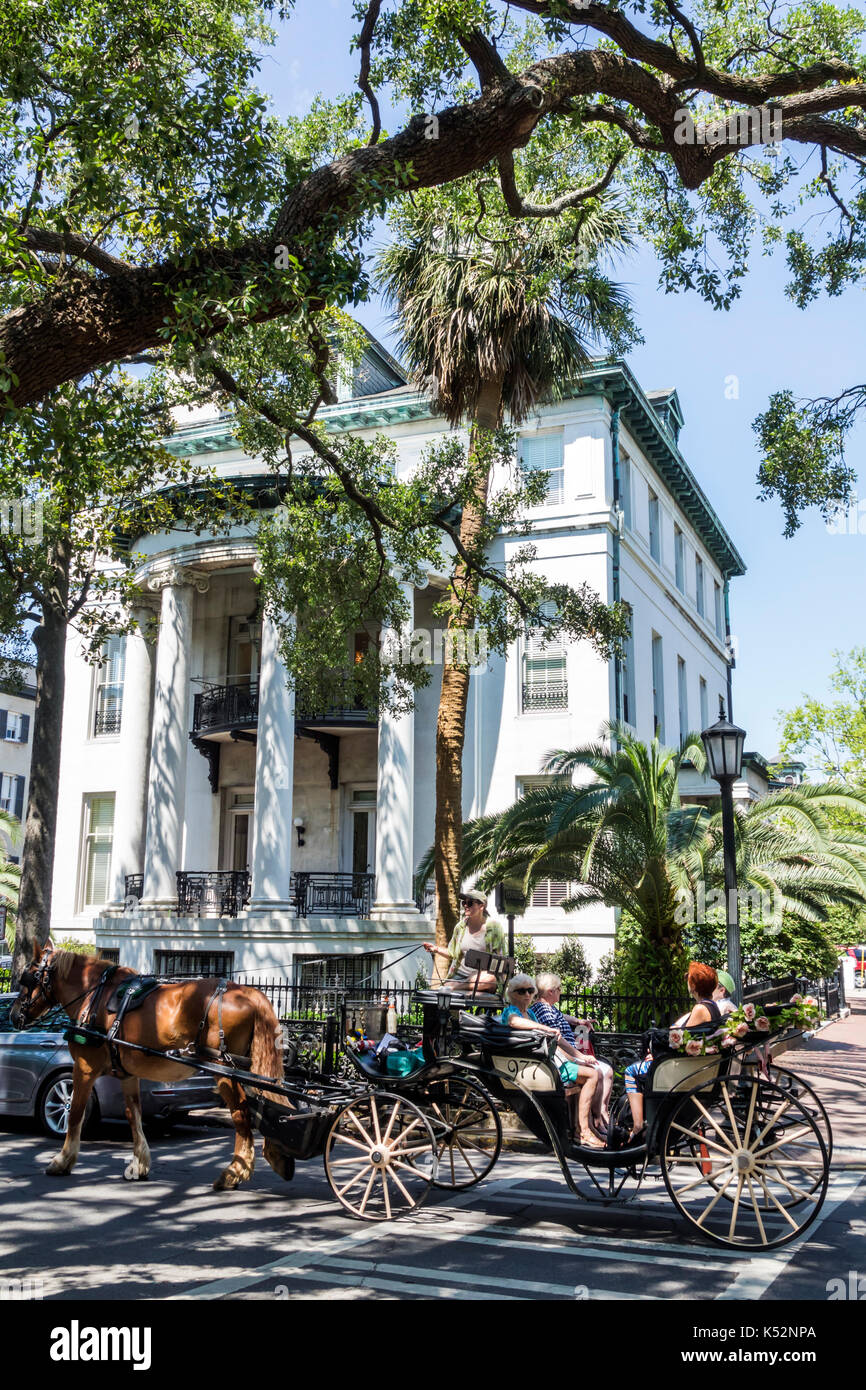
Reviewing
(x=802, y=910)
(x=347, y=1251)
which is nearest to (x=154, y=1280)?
(x=347, y=1251)

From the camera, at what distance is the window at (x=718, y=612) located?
4175cm

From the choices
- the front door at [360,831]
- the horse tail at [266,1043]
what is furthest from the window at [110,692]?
the horse tail at [266,1043]

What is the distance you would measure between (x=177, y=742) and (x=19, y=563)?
34.9ft

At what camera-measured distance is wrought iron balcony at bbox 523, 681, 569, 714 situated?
27.2 m

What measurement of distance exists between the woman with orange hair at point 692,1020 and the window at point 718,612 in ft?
110

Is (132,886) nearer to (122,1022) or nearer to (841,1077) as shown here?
(841,1077)

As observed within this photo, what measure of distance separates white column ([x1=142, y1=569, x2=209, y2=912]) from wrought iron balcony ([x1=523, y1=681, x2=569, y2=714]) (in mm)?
8333

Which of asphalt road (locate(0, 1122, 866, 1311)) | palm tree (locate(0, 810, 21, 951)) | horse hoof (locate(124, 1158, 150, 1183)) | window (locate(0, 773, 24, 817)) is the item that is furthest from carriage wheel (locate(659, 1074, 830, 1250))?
Result: window (locate(0, 773, 24, 817))

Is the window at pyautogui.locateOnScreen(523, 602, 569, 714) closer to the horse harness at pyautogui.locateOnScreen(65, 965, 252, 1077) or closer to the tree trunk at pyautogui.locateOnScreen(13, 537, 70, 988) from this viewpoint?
the tree trunk at pyautogui.locateOnScreen(13, 537, 70, 988)

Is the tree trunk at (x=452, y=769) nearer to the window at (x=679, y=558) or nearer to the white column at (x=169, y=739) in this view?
the white column at (x=169, y=739)

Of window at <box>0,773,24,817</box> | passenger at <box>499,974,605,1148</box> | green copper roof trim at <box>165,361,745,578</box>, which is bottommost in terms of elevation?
passenger at <box>499,974,605,1148</box>

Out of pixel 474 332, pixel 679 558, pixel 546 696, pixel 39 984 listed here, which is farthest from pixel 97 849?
→ pixel 39 984

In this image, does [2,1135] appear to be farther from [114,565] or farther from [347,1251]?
[114,565]
